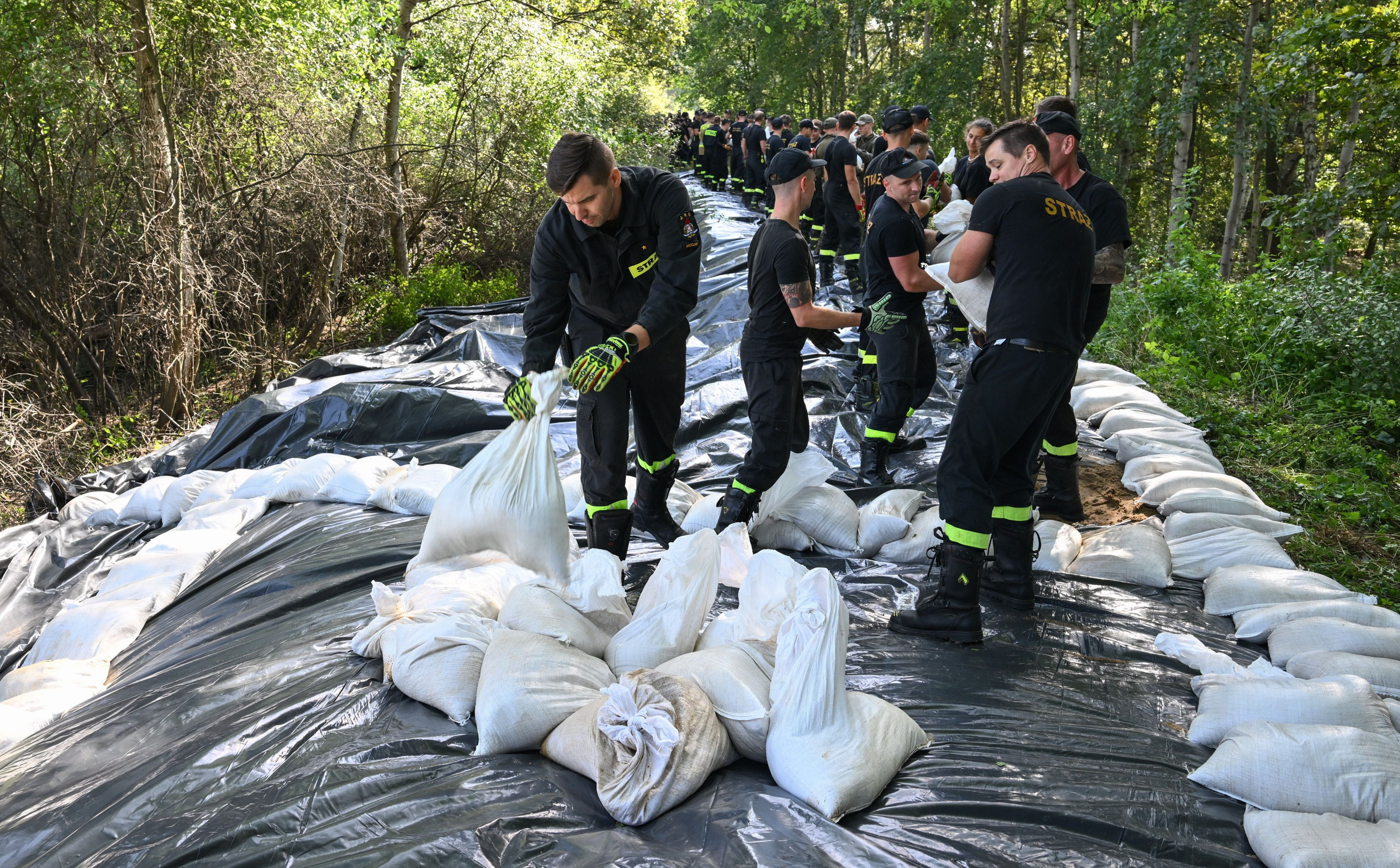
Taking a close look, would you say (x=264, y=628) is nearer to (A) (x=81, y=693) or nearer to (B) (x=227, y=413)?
(A) (x=81, y=693)

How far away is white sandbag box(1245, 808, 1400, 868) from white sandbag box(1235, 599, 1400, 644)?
0.97 metres

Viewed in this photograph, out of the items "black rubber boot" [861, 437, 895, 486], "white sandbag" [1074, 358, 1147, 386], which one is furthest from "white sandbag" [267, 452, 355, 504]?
"white sandbag" [1074, 358, 1147, 386]

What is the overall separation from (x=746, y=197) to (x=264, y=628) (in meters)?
13.3

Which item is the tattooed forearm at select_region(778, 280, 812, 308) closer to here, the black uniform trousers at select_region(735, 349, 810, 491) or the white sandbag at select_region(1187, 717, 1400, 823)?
the black uniform trousers at select_region(735, 349, 810, 491)

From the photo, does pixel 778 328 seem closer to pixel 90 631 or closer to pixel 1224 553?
pixel 1224 553

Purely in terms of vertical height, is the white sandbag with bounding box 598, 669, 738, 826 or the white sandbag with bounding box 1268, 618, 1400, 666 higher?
the white sandbag with bounding box 598, 669, 738, 826

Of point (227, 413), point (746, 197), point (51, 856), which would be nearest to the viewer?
point (51, 856)

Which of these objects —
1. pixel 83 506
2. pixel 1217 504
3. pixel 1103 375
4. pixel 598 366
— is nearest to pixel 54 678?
pixel 598 366

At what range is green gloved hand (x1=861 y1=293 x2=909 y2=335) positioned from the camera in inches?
146

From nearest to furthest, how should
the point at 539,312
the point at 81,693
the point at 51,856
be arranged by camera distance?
1. the point at 51,856
2. the point at 81,693
3. the point at 539,312

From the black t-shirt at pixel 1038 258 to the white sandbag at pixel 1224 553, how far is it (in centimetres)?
95

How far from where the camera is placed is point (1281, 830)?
150 cm

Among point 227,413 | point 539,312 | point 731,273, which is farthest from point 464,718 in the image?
point 731,273

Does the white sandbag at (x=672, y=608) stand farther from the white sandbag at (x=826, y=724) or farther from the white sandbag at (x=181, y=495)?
the white sandbag at (x=181, y=495)
